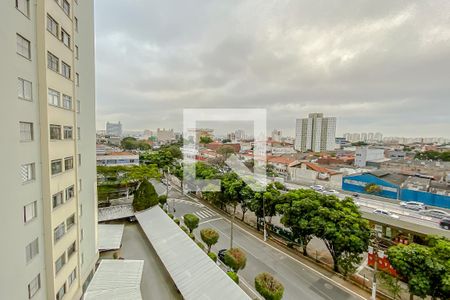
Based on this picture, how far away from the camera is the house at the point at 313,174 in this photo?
106 ft

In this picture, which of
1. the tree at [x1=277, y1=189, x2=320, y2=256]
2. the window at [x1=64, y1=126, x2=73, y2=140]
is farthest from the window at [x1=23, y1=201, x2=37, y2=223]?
the tree at [x1=277, y1=189, x2=320, y2=256]

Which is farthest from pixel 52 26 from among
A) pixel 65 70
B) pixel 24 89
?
pixel 24 89

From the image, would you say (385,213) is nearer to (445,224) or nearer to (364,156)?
(445,224)

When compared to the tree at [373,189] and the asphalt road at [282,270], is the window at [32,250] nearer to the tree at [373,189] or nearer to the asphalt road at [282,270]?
the asphalt road at [282,270]

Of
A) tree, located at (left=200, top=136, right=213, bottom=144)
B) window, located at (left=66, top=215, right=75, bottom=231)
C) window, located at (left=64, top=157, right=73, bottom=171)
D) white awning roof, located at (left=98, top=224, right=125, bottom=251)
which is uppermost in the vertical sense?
tree, located at (left=200, top=136, right=213, bottom=144)

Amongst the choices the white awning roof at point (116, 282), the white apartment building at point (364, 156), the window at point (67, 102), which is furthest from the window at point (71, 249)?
the white apartment building at point (364, 156)

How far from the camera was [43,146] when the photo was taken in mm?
6883

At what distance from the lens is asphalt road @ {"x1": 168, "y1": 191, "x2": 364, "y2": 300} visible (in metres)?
11.1

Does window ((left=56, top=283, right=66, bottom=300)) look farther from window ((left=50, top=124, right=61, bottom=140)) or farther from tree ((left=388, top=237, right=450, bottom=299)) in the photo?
tree ((left=388, top=237, right=450, bottom=299))

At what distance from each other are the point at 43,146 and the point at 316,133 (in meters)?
73.1

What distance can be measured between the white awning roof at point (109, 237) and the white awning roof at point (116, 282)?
3127mm

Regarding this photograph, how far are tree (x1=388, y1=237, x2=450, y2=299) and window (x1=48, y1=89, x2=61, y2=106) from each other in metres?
15.6

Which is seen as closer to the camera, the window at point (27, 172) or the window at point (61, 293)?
the window at point (27, 172)

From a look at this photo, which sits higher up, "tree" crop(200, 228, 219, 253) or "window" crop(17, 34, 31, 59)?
"window" crop(17, 34, 31, 59)
